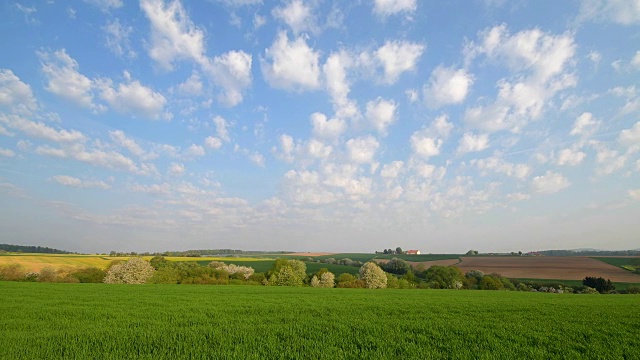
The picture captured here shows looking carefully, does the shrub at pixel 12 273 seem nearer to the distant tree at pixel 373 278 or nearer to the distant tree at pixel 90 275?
the distant tree at pixel 90 275

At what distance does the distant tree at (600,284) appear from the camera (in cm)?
6022

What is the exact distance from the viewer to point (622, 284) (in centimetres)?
6159

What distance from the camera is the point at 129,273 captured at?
191 feet

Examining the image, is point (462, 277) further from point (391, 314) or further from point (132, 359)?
point (132, 359)

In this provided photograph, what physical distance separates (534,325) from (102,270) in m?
73.9

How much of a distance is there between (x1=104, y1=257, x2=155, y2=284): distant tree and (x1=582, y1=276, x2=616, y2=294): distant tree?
85.1 metres

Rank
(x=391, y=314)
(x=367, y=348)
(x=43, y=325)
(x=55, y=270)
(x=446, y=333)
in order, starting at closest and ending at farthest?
(x=367, y=348) → (x=446, y=333) → (x=43, y=325) → (x=391, y=314) → (x=55, y=270)

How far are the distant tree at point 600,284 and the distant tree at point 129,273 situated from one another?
279 ft

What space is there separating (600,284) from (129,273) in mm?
88749

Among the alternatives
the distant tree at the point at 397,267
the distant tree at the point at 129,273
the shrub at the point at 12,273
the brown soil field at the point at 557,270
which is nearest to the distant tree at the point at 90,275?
the distant tree at the point at 129,273

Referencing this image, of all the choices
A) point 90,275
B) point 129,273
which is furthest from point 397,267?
point 90,275

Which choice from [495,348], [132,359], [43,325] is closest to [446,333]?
[495,348]

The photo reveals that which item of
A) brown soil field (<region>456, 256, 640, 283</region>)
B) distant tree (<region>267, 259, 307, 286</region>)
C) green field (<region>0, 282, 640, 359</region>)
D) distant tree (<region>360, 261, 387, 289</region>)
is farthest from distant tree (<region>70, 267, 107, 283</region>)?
brown soil field (<region>456, 256, 640, 283</region>)

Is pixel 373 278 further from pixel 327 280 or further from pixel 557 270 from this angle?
pixel 557 270
